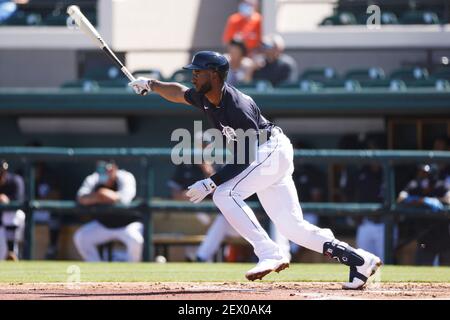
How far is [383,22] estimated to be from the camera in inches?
560

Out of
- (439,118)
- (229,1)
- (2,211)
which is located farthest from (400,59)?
(2,211)

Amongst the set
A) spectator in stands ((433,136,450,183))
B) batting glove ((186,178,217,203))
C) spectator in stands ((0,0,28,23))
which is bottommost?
spectator in stands ((433,136,450,183))

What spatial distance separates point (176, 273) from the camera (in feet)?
28.9

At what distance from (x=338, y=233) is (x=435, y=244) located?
148 centimetres

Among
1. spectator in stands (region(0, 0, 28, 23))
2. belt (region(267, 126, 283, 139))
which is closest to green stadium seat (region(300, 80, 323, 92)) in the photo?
spectator in stands (region(0, 0, 28, 23))

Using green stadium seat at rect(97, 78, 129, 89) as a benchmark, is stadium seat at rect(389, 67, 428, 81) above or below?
above

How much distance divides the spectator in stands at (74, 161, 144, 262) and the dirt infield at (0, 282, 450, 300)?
150 inches

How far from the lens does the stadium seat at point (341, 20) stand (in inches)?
564

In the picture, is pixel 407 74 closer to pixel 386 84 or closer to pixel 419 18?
pixel 386 84

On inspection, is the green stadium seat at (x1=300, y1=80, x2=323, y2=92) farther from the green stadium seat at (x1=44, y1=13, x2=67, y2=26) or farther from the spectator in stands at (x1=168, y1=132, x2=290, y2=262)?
the green stadium seat at (x1=44, y1=13, x2=67, y2=26)

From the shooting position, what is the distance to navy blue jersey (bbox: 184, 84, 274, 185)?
6768 mm

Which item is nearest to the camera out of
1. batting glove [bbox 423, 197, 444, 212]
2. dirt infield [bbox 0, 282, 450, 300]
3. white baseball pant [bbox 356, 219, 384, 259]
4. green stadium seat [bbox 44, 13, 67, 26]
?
dirt infield [bbox 0, 282, 450, 300]

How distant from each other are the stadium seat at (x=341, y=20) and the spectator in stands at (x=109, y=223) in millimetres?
4270

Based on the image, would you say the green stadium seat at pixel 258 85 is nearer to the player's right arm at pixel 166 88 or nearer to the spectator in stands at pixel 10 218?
the spectator in stands at pixel 10 218
